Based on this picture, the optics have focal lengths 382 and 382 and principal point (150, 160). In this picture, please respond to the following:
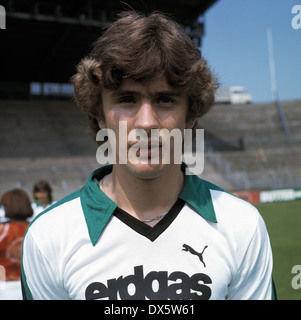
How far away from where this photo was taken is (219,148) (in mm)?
24125

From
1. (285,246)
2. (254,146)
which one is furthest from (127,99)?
(254,146)

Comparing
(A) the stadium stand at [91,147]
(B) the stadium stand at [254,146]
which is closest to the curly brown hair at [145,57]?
(A) the stadium stand at [91,147]

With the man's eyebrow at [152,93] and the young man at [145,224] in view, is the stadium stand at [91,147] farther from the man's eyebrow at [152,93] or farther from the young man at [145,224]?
the man's eyebrow at [152,93]

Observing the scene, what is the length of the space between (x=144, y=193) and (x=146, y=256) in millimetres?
292

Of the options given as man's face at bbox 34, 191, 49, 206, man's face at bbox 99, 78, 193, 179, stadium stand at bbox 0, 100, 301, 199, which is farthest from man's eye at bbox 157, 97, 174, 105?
stadium stand at bbox 0, 100, 301, 199

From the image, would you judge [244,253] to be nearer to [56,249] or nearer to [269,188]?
[56,249]

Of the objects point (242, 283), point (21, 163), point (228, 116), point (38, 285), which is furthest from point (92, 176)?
point (228, 116)

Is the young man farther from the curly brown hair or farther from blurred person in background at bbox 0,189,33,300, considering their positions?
blurred person in background at bbox 0,189,33,300

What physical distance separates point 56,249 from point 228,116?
2759 cm

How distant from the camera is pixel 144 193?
1.77 meters

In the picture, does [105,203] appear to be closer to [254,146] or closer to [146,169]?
[146,169]

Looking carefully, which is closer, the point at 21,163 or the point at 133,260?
the point at 133,260

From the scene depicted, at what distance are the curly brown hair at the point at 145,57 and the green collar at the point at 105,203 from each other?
0.36 meters

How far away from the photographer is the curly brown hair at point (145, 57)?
1.59m
